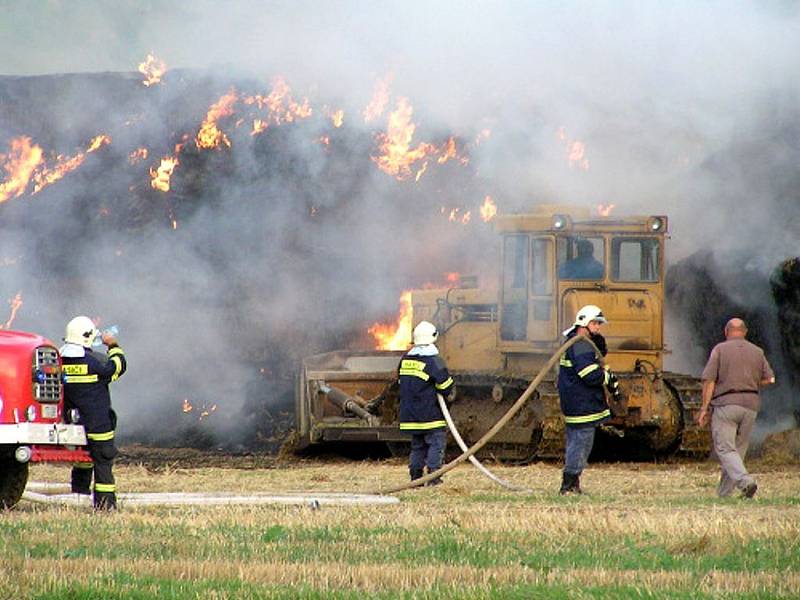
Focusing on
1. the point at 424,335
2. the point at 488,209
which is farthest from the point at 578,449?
the point at 488,209

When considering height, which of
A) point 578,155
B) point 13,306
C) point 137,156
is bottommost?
point 13,306

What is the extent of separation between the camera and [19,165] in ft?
142

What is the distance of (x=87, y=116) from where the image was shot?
1959 inches

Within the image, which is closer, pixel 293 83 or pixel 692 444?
pixel 692 444

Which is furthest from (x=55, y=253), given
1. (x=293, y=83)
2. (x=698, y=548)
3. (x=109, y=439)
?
(x=698, y=548)

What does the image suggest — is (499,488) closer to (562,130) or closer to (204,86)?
(562,130)

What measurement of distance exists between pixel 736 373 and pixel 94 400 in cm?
665

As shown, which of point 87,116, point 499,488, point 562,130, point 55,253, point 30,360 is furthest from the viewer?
point 87,116

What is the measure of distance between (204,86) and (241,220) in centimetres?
488

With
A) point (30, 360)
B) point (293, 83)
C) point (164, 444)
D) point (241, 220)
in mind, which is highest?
point (293, 83)

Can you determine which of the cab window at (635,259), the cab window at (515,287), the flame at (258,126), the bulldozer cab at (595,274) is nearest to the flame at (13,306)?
the flame at (258,126)

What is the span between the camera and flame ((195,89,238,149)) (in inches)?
1641

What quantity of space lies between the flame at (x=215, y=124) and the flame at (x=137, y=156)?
6.39 feet

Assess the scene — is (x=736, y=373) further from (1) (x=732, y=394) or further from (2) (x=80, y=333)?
(2) (x=80, y=333)
